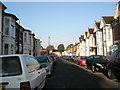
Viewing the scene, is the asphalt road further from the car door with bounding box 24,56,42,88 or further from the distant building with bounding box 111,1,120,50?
the distant building with bounding box 111,1,120,50

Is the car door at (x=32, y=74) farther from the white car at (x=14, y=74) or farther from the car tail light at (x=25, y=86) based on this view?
the car tail light at (x=25, y=86)

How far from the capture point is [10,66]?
421 cm

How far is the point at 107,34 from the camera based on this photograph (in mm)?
29141

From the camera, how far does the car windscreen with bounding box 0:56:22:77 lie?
408cm

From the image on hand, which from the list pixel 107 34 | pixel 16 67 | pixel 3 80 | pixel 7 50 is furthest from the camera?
pixel 107 34

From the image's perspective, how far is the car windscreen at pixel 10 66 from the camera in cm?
408

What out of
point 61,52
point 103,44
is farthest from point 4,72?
point 61,52

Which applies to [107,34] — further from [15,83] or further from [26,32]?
[15,83]

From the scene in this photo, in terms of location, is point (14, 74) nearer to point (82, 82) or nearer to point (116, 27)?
point (82, 82)

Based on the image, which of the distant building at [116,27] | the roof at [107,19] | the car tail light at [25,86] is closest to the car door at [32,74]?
the car tail light at [25,86]

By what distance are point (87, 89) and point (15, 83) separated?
409cm

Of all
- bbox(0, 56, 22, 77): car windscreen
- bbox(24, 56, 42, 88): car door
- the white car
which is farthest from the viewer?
bbox(24, 56, 42, 88): car door

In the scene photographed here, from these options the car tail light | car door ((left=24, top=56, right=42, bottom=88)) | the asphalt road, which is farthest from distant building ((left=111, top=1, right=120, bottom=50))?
the car tail light

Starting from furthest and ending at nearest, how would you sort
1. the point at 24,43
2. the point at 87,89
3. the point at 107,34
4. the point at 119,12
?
1. the point at 24,43
2. the point at 107,34
3. the point at 119,12
4. the point at 87,89
